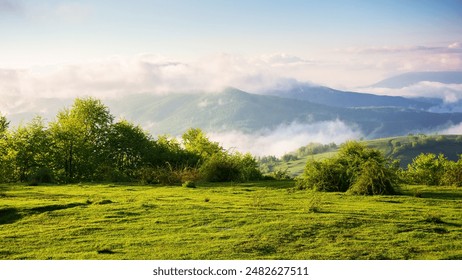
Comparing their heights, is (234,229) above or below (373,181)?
below

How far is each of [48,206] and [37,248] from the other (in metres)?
5.78

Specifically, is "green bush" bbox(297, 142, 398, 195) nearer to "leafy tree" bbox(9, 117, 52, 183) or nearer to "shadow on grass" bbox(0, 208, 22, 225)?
"shadow on grass" bbox(0, 208, 22, 225)

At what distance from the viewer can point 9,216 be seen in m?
17.6

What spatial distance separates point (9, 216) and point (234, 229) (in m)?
8.31

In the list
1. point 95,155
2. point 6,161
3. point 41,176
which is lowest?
point 41,176

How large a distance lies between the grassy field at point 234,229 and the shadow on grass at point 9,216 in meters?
0.04

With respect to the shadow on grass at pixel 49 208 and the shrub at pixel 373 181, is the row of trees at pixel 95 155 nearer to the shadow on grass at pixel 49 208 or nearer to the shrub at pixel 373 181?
the shrub at pixel 373 181

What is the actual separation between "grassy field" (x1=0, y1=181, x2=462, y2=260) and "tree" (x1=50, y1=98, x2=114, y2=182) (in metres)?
21.2

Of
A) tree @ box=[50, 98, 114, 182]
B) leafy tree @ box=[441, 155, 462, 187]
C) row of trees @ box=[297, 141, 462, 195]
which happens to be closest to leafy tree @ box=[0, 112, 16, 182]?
tree @ box=[50, 98, 114, 182]

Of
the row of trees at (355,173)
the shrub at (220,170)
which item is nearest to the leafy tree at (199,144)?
the shrub at (220,170)

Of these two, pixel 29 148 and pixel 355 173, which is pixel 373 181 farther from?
pixel 29 148

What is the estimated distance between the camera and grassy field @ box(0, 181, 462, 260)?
13.0 m

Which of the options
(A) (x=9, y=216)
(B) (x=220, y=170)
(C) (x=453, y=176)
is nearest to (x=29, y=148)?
(B) (x=220, y=170)
